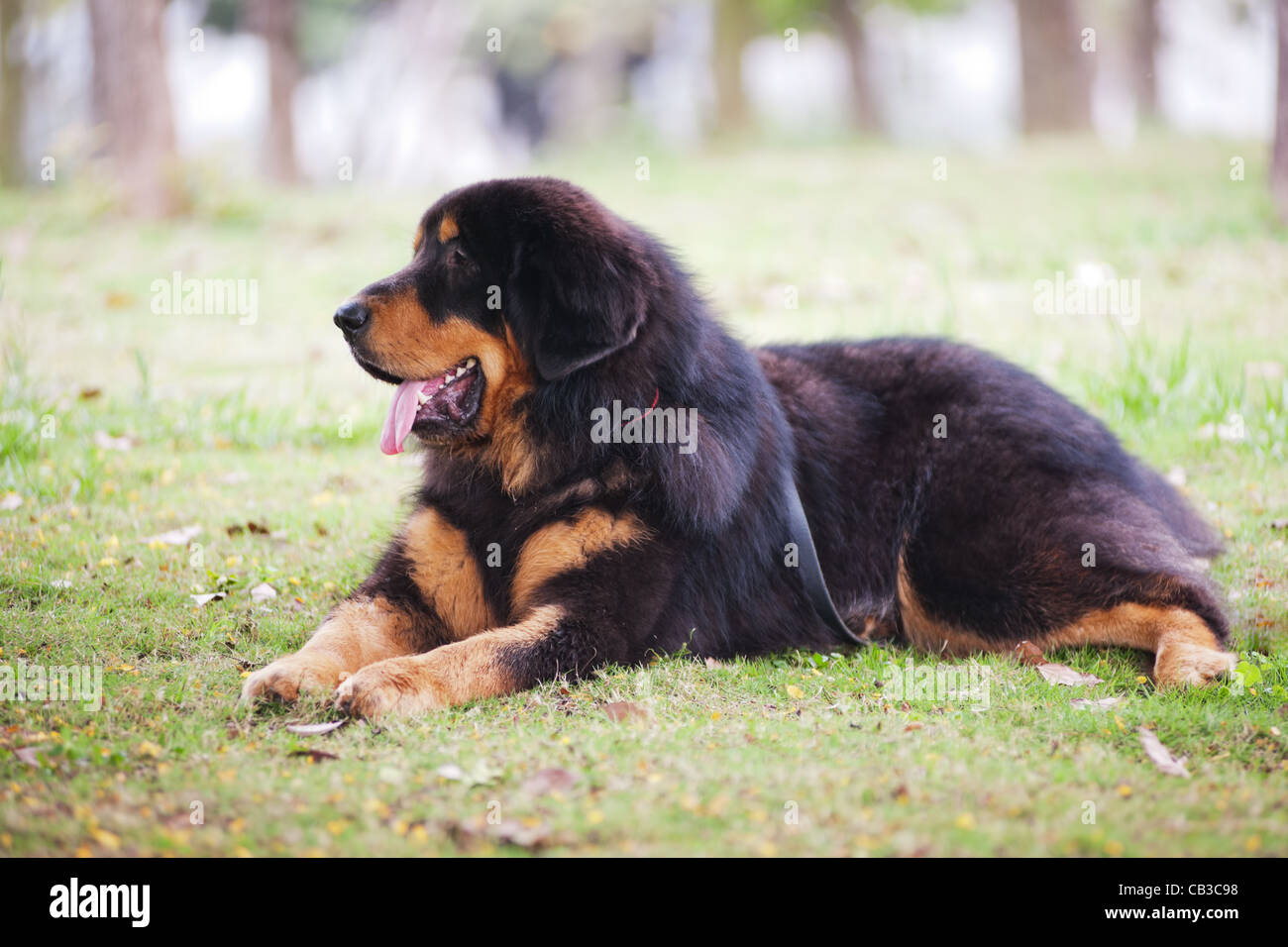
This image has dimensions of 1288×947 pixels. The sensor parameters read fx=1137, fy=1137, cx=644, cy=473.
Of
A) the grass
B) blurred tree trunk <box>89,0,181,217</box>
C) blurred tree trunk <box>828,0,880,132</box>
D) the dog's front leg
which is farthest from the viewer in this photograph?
blurred tree trunk <box>828,0,880,132</box>

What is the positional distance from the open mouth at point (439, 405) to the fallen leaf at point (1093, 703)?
A: 2.65 metres

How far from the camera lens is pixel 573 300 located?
14.8 ft

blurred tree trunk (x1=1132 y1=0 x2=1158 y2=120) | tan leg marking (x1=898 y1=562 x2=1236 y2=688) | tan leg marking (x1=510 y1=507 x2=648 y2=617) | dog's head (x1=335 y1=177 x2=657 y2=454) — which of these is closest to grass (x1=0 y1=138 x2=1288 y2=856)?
tan leg marking (x1=898 y1=562 x2=1236 y2=688)

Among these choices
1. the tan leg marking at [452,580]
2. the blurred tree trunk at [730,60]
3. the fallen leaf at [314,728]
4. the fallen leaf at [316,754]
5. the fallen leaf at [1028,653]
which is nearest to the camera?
the fallen leaf at [316,754]

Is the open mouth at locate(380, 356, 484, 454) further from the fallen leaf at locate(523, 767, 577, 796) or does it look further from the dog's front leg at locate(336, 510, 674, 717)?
the fallen leaf at locate(523, 767, 577, 796)

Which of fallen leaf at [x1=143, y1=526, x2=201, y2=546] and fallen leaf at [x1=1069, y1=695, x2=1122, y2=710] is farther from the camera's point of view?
fallen leaf at [x1=143, y1=526, x2=201, y2=546]

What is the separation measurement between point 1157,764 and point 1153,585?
129 centimetres

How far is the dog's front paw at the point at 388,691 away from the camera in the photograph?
3.97m

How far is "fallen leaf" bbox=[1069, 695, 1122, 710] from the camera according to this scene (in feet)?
14.1

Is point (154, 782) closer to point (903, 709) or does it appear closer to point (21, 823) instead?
point (21, 823)

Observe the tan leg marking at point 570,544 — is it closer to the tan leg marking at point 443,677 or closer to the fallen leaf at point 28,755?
the tan leg marking at point 443,677

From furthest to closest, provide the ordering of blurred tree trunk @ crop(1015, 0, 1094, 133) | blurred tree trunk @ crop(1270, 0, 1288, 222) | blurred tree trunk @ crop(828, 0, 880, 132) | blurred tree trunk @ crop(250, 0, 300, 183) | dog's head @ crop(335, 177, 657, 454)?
blurred tree trunk @ crop(828, 0, 880, 132) → blurred tree trunk @ crop(250, 0, 300, 183) → blurred tree trunk @ crop(1015, 0, 1094, 133) → blurred tree trunk @ crop(1270, 0, 1288, 222) → dog's head @ crop(335, 177, 657, 454)

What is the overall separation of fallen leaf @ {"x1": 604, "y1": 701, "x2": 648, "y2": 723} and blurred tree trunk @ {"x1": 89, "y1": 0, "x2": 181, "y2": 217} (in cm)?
1350

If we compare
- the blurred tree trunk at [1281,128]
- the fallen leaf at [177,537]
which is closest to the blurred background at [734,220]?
the blurred tree trunk at [1281,128]
